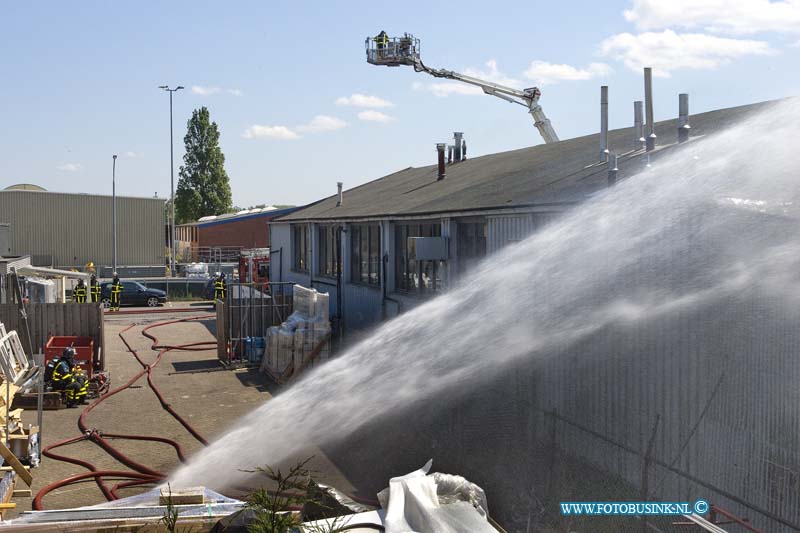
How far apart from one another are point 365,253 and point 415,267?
13.4 ft

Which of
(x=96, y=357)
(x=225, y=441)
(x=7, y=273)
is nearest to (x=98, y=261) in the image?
(x=7, y=273)

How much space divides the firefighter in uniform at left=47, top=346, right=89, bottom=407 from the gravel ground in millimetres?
358

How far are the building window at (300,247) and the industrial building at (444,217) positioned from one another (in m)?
0.05


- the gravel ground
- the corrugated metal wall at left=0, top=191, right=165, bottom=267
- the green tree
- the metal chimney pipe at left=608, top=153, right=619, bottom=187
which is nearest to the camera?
the gravel ground

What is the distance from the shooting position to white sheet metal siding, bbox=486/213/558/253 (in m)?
11.9

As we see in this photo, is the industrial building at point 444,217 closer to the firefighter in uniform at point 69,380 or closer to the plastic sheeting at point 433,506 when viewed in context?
the plastic sheeting at point 433,506

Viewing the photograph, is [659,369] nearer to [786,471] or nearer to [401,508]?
[786,471]

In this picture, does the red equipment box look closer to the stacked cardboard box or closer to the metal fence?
the metal fence

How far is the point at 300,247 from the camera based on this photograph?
30594 mm

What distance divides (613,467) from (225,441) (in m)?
5.37

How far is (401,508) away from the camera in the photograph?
19.7 ft

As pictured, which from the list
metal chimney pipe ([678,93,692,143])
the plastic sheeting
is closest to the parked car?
metal chimney pipe ([678,93,692,143])

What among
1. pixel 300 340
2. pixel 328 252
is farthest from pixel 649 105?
pixel 328 252

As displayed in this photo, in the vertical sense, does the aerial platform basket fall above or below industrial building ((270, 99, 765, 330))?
above
